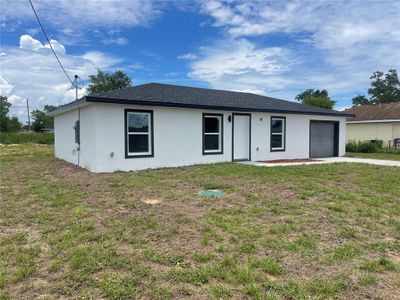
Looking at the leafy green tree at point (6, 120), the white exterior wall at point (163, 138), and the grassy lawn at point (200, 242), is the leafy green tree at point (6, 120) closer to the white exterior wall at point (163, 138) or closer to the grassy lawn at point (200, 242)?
the white exterior wall at point (163, 138)

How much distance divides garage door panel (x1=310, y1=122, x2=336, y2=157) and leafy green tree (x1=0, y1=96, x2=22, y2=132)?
5183 cm

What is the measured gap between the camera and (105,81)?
4075cm

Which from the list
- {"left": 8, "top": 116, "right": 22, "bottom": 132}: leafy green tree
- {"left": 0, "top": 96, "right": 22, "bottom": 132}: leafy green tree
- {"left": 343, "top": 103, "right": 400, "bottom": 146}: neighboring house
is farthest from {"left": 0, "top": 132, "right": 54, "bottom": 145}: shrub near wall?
{"left": 343, "top": 103, "right": 400, "bottom": 146}: neighboring house

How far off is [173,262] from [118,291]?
75 cm

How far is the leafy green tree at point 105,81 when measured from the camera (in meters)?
40.5

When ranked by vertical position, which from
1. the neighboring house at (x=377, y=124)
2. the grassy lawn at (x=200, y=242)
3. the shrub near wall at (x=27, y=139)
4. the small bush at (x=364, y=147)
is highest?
the neighboring house at (x=377, y=124)

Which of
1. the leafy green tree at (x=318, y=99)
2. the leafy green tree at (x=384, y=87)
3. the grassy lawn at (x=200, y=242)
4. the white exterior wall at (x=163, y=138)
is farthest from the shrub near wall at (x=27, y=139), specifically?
the leafy green tree at (x=384, y=87)

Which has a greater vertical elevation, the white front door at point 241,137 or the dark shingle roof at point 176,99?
the dark shingle roof at point 176,99

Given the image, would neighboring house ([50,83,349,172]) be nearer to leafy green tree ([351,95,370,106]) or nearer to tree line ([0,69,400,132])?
tree line ([0,69,400,132])

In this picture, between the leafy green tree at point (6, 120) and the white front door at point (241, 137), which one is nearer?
the white front door at point (241, 137)

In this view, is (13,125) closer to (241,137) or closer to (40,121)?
(40,121)

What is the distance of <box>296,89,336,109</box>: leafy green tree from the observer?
37.2 m

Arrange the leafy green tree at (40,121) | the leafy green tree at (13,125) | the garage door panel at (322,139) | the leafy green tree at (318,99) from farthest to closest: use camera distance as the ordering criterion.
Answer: the leafy green tree at (40,121), the leafy green tree at (13,125), the leafy green tree at (318,99), the garage door panel at (322,139)

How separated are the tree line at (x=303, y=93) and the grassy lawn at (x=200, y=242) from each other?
2889cm
